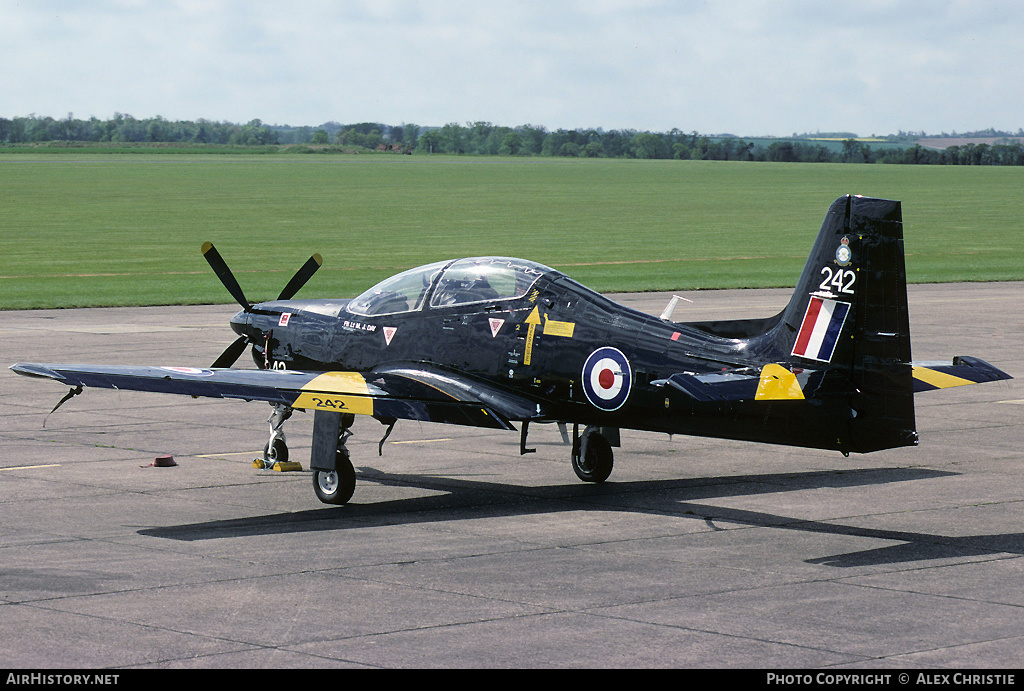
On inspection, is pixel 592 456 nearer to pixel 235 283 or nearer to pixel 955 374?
pixel 955 374

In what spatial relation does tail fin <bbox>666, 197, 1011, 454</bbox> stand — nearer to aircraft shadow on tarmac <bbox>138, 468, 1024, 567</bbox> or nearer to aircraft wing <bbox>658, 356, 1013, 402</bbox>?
aircraft wing <bbox>658, 356, 1013, 402</bbox>

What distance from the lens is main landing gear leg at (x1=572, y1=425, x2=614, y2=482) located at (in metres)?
16.1

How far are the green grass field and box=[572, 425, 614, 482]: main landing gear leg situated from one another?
23610mm

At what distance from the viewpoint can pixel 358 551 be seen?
12.7 meters

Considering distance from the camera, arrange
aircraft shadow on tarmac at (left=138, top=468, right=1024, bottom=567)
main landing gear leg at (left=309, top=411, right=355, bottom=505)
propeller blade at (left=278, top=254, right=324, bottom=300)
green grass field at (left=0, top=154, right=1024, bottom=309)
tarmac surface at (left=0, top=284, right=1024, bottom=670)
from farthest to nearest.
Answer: green grass field at (left=0, top=154, right=1024, bottom=309) < propeller blade at (left=278, top=254, right=324, bottom=300) < main landing gear leg at (left=309, top=411, right=355, bottom=505) < aircraft shadow on tarmac at (left=138, top=468, right=1024, bottom=567) < tarmac surface at (left=0, top=284, right=1024, bottom=670)

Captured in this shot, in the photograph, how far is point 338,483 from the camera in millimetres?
14773

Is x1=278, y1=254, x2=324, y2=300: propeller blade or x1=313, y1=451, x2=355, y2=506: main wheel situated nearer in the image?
x1=313, y1=451, x2=355, y2=506: main wheel

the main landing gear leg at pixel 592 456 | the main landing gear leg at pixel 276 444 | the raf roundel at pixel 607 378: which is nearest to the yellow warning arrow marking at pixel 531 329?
the raf roundel at pixel 607 378

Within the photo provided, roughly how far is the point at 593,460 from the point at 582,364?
186 centimetres

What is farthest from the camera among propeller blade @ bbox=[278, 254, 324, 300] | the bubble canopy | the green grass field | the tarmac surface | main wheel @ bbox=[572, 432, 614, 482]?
the green grass field

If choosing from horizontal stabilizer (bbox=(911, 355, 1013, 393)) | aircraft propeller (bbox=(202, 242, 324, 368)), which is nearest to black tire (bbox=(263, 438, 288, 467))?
aircraft propeller (bbox=(202, 242, 324, 368))

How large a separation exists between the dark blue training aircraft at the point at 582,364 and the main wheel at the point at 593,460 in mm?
20

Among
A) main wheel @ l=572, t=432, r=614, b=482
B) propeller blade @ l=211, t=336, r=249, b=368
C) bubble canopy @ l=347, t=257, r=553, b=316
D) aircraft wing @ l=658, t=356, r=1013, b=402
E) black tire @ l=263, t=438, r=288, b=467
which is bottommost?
black tire @ l=263, t=438, r=288, b=467

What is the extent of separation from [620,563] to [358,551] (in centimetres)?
240
